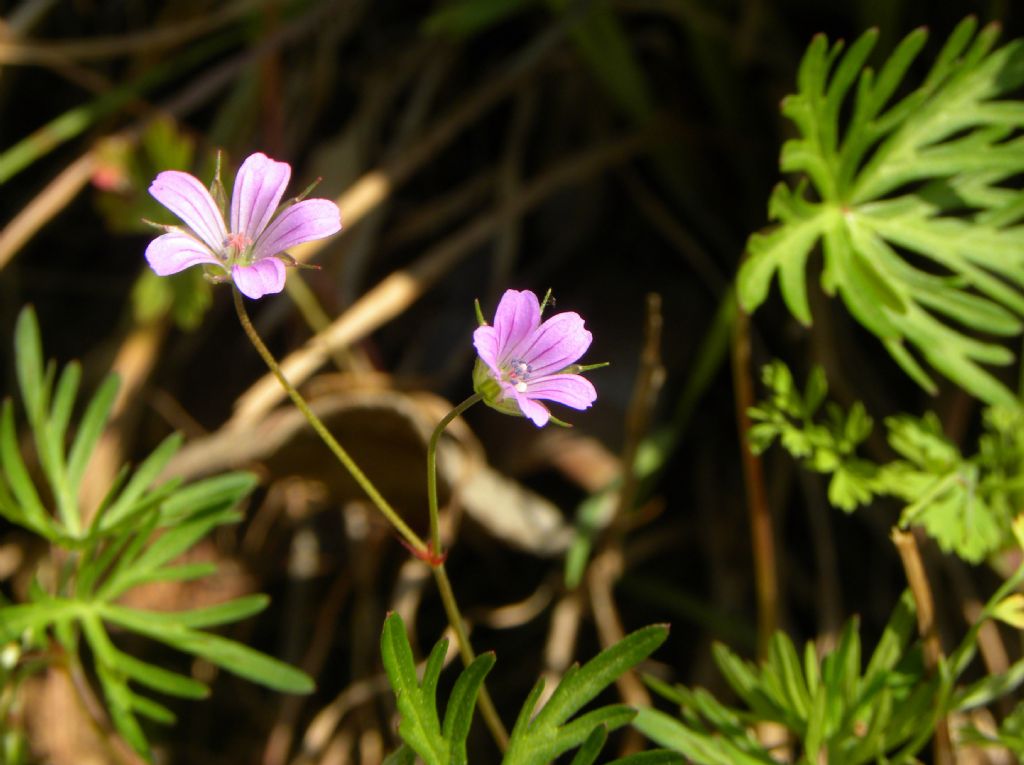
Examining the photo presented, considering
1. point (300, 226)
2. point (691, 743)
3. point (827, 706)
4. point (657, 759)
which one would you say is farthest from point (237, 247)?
point (827, 706)

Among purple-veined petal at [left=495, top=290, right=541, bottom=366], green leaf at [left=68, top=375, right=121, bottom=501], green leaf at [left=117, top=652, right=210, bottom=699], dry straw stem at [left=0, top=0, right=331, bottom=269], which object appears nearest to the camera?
purple-veined petal at [left=495, top=290, right=541, bottom=366]

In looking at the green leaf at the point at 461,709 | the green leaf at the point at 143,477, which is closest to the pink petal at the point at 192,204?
the green leaf at the point at 143,477

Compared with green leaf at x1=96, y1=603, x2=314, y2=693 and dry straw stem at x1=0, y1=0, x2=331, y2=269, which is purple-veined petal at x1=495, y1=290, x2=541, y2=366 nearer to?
green leaf at x1=96, y1=603, x2=314, y2=693

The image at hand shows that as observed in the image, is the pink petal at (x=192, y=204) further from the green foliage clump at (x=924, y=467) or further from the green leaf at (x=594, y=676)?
the green foliage clump at (x=924, y=467)

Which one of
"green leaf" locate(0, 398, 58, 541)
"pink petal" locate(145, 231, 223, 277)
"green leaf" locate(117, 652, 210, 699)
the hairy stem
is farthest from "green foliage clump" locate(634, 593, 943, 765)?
"green leaf" locate(0, 398, 58, 541)

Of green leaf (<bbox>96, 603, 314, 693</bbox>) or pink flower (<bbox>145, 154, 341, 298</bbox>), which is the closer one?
pink flower (<bbox>145, 154, 341, 298</bbox>)

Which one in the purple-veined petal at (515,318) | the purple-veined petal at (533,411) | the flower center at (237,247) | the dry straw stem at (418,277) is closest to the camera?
the purple-veined petal at (533,411)

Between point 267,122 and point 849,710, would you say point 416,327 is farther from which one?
point 849,710
